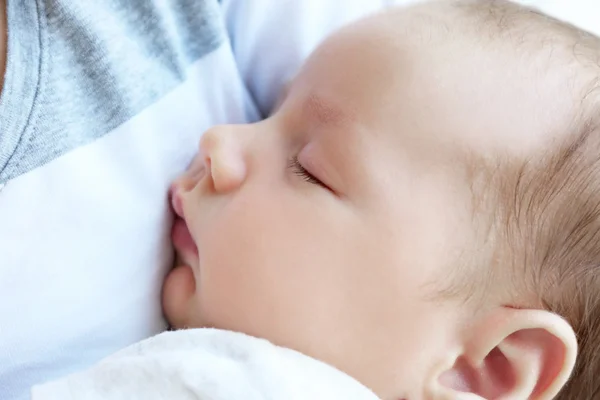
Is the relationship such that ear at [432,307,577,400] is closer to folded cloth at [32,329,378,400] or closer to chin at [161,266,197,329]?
folded cloth at [32,329,378,400]

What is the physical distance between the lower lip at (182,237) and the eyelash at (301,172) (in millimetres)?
138

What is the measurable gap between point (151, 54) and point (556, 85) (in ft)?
1.41

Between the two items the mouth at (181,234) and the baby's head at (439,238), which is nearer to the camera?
the baby's head at (439,238)

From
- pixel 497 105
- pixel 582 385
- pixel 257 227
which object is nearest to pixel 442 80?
pixel 497 105

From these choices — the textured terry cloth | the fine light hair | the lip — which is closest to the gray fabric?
the textured terry cloth

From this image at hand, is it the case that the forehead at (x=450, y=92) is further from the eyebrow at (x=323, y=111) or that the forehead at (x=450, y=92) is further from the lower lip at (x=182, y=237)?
the lower lip at (x=182, y=237)

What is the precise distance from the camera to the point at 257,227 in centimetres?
66

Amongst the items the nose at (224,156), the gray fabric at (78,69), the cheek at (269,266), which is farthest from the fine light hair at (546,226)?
the gray fabric at (78,69)

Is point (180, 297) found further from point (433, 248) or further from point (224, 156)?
point (433, 248)

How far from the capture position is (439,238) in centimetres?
64

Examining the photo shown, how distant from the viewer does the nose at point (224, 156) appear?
701 mm

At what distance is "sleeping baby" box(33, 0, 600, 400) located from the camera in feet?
2.08

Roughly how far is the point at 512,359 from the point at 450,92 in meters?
0.26

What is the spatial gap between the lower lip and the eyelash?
138mm
